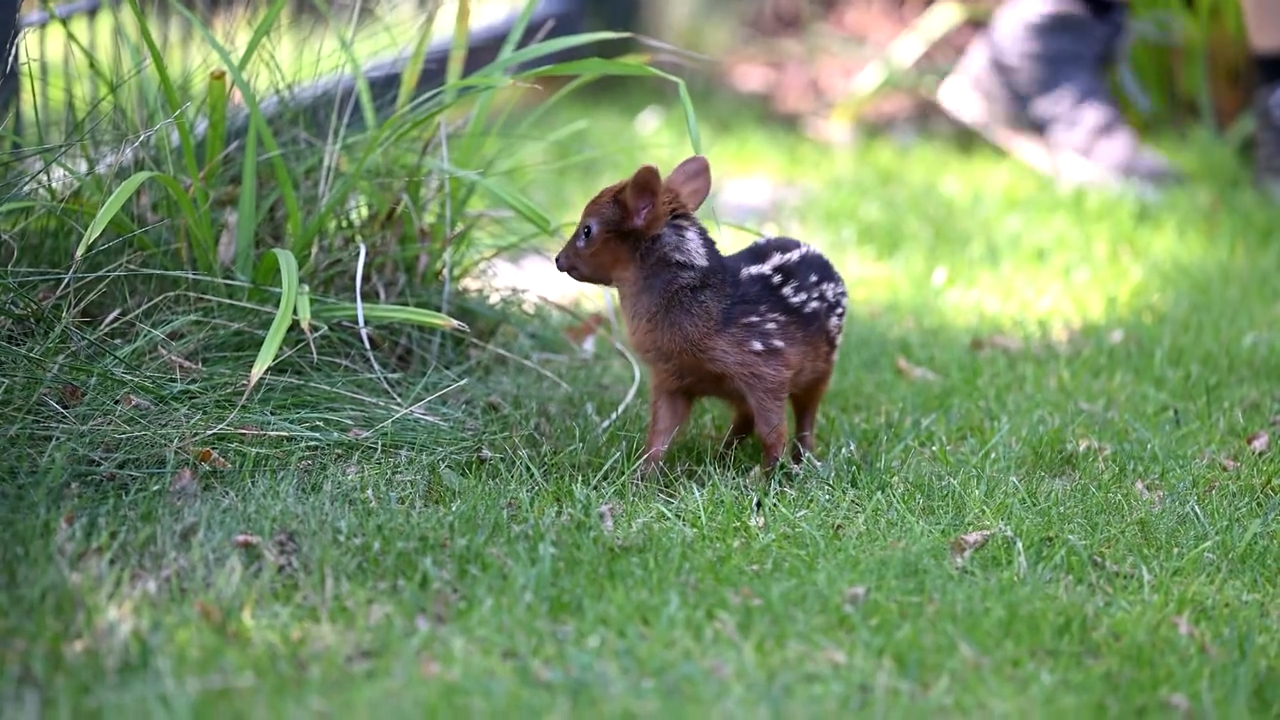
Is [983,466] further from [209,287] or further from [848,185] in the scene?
[848,185]

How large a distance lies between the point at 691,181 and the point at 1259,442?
219 centimetres

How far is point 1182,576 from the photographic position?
3916 mm

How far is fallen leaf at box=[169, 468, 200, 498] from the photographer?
12.9ft

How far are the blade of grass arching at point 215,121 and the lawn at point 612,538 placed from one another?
55 centimetres

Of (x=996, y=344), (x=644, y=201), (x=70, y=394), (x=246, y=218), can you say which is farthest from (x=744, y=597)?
(x=996, y=344)

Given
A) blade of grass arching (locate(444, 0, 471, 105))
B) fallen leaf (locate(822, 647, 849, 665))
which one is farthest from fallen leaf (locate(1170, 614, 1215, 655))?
blade of grass arching (locate(444, 0, 471, 105))

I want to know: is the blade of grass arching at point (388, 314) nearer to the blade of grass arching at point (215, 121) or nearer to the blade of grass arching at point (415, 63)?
the blade of grass arching at point (215, 121)

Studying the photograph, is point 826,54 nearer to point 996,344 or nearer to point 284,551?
point 996,344

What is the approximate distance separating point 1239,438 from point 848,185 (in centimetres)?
397

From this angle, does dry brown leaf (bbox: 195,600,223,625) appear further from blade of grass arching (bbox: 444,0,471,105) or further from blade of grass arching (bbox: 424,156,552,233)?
blade of grass arching (bbox: 444,0,471,105)

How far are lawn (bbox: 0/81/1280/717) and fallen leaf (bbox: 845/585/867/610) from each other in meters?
0.02

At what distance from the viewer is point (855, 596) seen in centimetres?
366

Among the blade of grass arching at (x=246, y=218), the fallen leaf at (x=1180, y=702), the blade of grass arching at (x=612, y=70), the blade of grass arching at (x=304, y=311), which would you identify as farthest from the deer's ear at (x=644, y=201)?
the fallen leaf at (x=1180, y=702)

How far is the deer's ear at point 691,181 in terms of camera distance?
4746 millimetres
